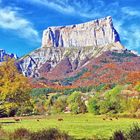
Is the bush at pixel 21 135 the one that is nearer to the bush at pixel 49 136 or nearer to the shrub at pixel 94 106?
the bush at pixel 49 136

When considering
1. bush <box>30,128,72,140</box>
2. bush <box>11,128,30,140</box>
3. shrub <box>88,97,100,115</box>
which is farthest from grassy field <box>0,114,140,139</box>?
shrub <box>88,97,100,115</box>

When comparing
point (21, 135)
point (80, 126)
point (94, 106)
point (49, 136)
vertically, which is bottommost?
point (49, 136)

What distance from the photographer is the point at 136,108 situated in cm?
11844

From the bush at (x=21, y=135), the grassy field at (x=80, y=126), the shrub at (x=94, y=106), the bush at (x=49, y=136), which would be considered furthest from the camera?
the shrub at (x=94, y=106)

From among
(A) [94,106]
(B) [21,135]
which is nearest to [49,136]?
(B) [21,135]

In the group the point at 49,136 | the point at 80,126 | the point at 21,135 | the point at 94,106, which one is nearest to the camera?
the point at 49,136

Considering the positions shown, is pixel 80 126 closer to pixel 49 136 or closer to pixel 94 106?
pixel 49 136

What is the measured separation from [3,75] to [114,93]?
117518mm

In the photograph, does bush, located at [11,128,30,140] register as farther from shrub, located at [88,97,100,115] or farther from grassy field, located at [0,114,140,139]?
shrub, located at [88,97,100,115]

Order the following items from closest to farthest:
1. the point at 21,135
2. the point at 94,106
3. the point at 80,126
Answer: the point at 21,135 < the point at 80,126 < the point at 94,106

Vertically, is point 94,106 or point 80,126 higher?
point 94,106

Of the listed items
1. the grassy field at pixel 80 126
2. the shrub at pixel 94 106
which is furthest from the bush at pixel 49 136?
the shrub at pixel 94 106

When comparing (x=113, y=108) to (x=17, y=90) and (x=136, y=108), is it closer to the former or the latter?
(x=136, y=108)

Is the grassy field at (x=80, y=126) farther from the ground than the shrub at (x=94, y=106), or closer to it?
closer to it
